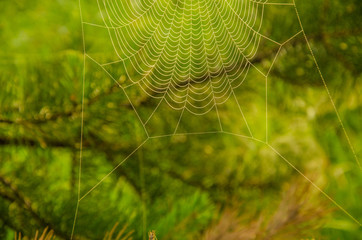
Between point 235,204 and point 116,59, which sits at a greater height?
point 116,59

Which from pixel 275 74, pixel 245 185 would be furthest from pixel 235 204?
pixel 275 74

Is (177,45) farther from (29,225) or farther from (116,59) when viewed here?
(29,225)

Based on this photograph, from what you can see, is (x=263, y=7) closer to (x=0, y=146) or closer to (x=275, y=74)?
(x=275, y=74)

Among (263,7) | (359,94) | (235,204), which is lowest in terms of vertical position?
(235,204)

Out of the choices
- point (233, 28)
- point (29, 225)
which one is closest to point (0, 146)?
point (29, 225)

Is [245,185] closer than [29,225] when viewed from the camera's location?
No
